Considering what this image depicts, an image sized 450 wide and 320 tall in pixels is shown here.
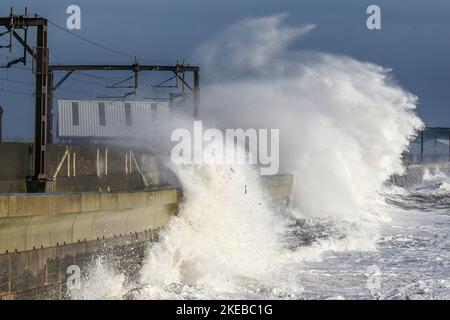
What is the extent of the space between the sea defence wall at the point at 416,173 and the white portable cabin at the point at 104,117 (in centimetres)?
2270

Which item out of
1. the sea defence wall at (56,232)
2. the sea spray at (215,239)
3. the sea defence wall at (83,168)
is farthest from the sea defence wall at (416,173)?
the sea defence wall at (56,232)

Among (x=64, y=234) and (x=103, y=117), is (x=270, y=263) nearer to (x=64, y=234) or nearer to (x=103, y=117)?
(x=64, y=234)

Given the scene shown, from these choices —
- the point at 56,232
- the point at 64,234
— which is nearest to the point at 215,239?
the point at 64,234

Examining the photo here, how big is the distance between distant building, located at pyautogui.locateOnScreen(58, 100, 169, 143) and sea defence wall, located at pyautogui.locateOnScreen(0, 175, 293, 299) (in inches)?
1297

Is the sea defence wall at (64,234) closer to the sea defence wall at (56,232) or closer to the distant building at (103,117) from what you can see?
the sea defence wall at (56,232)

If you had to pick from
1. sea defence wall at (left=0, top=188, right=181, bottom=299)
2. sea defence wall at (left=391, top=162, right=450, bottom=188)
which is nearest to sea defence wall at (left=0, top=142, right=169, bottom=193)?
sea defence wall at (left=0, top=188, right=181, bottom=299)

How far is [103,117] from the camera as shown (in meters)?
51.6

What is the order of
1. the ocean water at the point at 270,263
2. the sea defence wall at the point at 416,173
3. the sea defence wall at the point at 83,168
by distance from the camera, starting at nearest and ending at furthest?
the ocean water at the point at 270,263, the sea defence wall at the point at 83,168, the sea defence wall at the point at 416,173

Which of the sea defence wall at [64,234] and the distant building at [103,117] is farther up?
the distant building at [103,117]

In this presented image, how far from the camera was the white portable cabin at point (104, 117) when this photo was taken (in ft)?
165

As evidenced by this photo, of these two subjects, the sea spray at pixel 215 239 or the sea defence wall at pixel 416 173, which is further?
the sea defence wall at pixel 416 173

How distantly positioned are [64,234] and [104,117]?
128 ft

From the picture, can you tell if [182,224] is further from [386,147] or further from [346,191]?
[386,147]

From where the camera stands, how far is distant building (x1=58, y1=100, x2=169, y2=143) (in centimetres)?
5042
